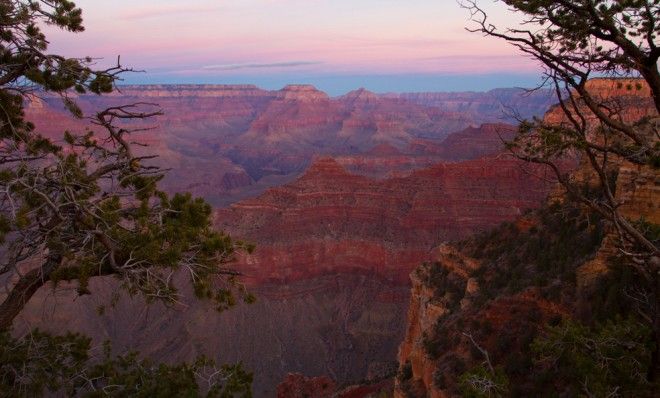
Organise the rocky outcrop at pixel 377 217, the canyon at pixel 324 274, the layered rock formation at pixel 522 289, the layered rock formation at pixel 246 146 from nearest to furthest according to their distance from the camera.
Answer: the layered rock formation at pixel 522 289 → the canyon at pixel 324 274 → the rocky outcrop at pixel 377 217 → the layered rock formation at pixel 246 146

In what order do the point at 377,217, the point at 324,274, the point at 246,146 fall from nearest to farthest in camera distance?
1. the point at 324,274
2. the point at 377,217
3. the point at 246,146

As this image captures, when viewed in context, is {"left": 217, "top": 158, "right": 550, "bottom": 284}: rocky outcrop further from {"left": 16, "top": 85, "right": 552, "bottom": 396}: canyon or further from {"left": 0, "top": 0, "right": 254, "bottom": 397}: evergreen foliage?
{"left": 0, "top": 0, "right": 254, "bottom": 397}: evergreen foliage

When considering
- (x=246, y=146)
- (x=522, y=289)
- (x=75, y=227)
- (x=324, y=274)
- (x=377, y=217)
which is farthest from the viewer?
(x=246, y=146)

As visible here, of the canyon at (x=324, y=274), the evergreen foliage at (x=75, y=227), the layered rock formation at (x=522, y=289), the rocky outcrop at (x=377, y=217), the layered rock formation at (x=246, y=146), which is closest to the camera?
the evergreen foliage at (x=75, y=227)

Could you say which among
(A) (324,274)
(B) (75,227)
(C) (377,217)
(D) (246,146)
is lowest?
(A) (324,274)

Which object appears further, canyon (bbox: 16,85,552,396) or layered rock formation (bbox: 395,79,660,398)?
canyon (bbox: 16,85,552,396)

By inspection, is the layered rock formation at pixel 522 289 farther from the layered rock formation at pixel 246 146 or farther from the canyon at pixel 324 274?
the layered rock formation at pixel 246 146

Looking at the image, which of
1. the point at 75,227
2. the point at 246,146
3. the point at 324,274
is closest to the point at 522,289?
the point at 75,227

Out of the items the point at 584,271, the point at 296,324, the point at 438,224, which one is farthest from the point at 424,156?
the point at 584,271

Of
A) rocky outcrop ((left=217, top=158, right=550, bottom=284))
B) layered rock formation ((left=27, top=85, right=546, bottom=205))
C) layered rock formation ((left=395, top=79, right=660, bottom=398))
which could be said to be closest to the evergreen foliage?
layered rock formation ((left=395, top=79, right=660, bottom=398))

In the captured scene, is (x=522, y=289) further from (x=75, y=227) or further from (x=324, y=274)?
(x=324, y=274)

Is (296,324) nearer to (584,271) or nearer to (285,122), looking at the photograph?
(584,271)

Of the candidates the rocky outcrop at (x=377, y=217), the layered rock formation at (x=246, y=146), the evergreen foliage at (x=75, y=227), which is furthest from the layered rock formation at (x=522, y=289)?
the layered rock formation at (x=246, y=146)

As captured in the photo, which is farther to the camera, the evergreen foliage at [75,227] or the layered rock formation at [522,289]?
the layered rock formation at [522,289]
